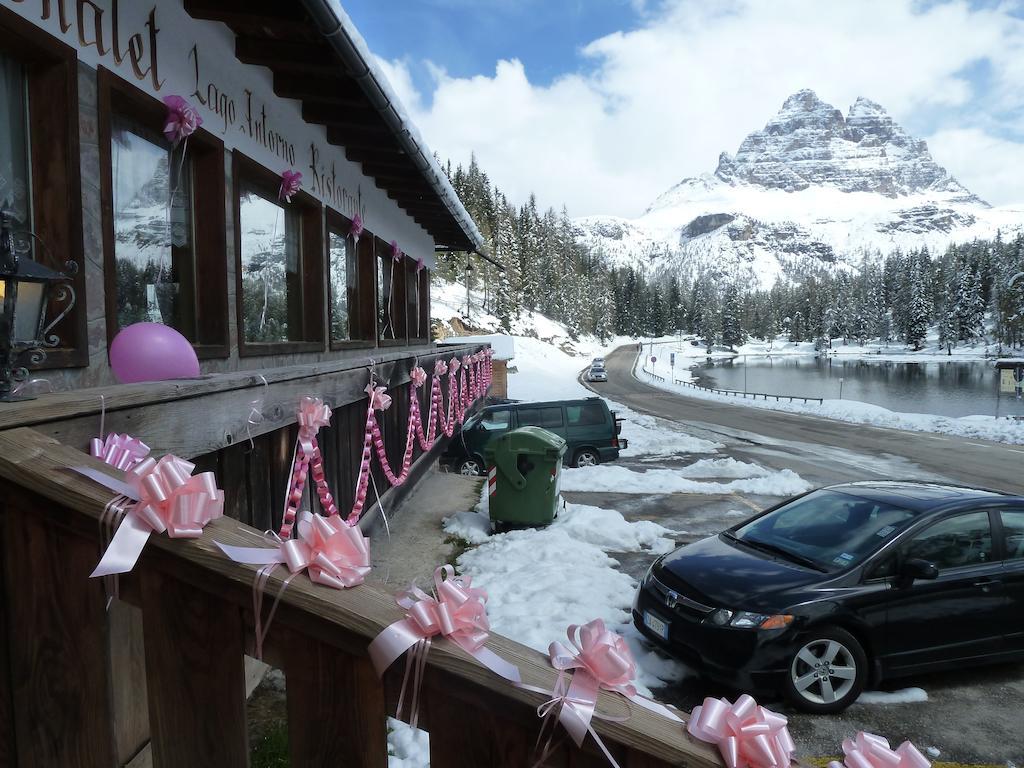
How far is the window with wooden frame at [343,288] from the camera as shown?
8.38m

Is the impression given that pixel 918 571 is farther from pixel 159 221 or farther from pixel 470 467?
pixel 470 467

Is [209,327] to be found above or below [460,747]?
above

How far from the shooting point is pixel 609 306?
427 feet

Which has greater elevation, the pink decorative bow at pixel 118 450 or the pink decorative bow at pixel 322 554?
the pink decorative bow at pixel 118 450

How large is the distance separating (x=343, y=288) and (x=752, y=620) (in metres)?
6.49

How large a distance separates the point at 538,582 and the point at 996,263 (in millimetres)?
133896

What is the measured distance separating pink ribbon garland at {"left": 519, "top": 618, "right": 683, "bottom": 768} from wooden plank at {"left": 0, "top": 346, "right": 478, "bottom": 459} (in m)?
1.38

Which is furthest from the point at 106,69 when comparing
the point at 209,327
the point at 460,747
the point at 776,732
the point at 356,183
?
the point at 356,183

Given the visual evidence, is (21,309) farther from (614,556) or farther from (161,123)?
(614,556)

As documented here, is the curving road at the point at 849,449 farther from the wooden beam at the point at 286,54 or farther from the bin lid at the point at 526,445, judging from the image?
the wooden beam at the point at 286,54

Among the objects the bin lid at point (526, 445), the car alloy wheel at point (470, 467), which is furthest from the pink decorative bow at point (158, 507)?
the car alloy wheel at point (470, 467)

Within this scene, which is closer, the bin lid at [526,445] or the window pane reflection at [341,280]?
the window pane reflection at [341,280]

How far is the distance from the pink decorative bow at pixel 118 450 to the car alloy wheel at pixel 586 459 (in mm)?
14920

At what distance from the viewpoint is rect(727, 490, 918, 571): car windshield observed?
5.84 meters
